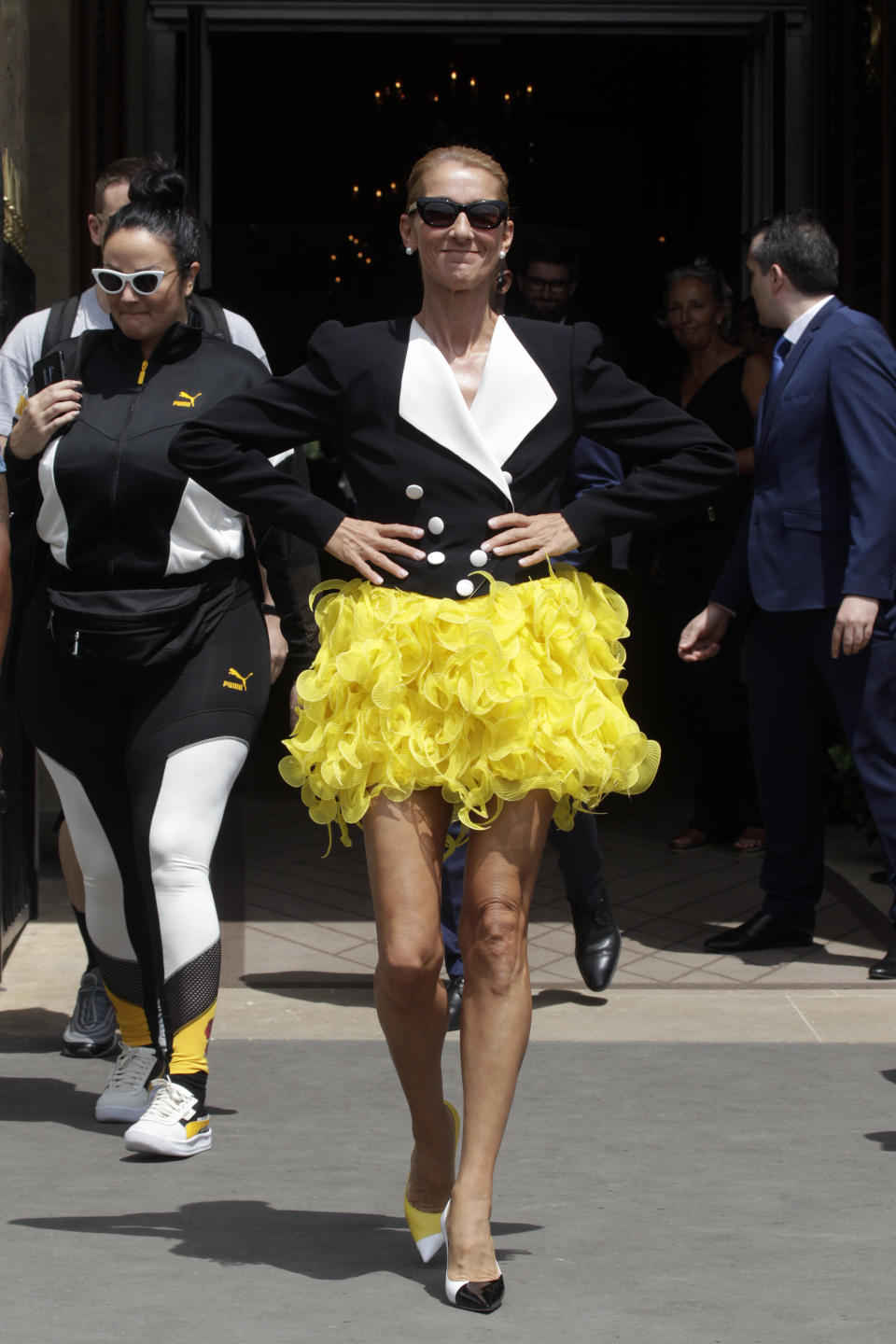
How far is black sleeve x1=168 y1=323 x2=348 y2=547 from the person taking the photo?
353cm

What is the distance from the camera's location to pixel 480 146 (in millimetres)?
13719

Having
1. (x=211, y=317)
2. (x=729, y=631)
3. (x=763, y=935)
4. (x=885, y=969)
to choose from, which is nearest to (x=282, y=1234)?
(x=211, y=317)

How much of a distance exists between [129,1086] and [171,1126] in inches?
16.4

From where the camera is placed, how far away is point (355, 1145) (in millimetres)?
4113

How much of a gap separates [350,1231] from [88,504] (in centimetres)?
170

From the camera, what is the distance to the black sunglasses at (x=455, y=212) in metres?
3.44

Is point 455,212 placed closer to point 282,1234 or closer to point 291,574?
point 291,574

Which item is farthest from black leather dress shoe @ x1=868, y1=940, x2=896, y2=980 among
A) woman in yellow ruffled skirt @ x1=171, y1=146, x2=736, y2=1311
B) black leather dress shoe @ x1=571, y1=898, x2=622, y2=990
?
woman in yellow ruffled skirt @ x1=171, y1=146, x2=736, y2=1311

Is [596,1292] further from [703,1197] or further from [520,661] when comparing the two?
[520,661]

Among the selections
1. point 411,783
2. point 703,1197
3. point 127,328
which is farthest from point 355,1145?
point 127,328

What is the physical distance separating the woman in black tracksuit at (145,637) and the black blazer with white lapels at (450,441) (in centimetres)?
64

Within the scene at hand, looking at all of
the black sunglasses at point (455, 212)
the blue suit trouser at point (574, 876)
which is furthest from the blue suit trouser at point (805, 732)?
the black sunglasses at point (455, 212)

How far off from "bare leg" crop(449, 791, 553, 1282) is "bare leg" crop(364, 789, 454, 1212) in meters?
0.07

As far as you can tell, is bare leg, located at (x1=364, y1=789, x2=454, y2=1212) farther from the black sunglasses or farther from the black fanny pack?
the black sunglasses
